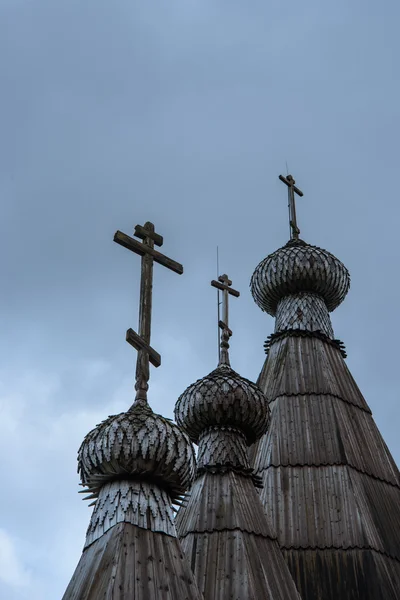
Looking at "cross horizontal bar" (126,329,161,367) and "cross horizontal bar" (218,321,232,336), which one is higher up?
"cross horizontal bar" (218,321,232,336)

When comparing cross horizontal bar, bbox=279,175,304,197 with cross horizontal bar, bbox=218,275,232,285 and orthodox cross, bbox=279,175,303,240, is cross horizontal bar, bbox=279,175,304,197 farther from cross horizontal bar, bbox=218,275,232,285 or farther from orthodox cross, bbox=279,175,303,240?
cross horizontal bar, bbox=218,275,232,285

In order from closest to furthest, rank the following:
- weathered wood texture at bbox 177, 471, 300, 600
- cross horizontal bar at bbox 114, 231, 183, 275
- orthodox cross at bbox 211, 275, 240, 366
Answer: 1. cross horizontal bar at bbox 114, 231, 183, 275
2. weathered wood texture at bbox 177, 471, 300, 600
3. orthodox cross at bbox 211, 275, 240, 366

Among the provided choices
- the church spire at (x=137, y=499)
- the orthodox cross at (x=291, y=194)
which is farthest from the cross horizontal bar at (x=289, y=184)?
the church spire at (x=137, y=499)

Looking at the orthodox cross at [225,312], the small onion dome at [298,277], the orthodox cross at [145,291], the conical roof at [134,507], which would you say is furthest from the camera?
the small onion dome at [298,277]

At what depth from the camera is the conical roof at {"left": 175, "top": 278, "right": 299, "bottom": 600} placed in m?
9.42

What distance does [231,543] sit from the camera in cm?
979

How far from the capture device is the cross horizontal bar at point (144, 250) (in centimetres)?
875

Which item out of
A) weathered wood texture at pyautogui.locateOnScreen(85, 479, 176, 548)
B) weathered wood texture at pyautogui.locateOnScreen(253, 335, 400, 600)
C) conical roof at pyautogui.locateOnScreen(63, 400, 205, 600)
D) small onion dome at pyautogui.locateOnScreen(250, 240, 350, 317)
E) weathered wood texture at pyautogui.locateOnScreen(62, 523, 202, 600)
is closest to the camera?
weathered wood texture at pyautogui.locateOnScreen(62, 523, 202, 600)

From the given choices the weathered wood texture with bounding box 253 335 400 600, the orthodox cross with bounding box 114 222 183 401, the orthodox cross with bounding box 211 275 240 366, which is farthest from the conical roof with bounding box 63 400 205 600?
the weathered wood texture with bounding box 253 335 400 600

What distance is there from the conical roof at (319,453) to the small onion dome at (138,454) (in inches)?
185

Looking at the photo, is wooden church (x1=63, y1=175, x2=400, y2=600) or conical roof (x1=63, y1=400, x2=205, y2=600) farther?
wooden church (x1=63, y1=175, x2=400, y2=600)

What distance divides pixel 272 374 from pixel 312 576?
3.97m

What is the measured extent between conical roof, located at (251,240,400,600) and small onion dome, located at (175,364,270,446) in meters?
1.65

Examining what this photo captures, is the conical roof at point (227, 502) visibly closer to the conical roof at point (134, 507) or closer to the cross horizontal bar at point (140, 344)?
the conical roof at point (134, 507)
